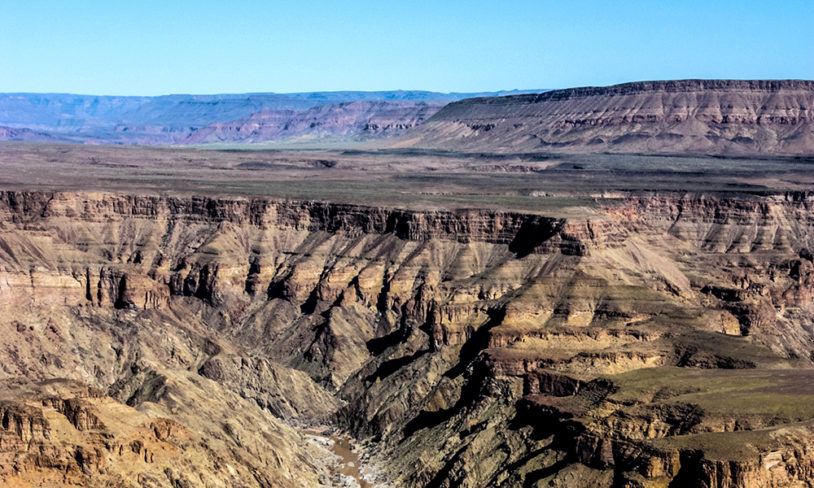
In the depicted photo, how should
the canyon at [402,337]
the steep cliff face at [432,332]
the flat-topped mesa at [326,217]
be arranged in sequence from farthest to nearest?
1. the flat-topped mesa at [326,217]
2. the steep cliff face at [432,332]
3. the canyon at [402,337]

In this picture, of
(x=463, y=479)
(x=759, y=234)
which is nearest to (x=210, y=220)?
(x=759, y=234)

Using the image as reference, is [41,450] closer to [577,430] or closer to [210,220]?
[577,430]

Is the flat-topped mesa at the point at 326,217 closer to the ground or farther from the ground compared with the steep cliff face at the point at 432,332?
farther from the ground

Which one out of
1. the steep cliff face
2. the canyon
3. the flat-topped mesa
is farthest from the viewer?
the flat-topped mesa

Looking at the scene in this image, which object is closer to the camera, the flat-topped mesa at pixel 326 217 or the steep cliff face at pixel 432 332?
the steep cliff face at pixel 432 332

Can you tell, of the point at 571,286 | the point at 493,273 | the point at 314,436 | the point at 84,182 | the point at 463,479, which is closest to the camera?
the point at 463,479
